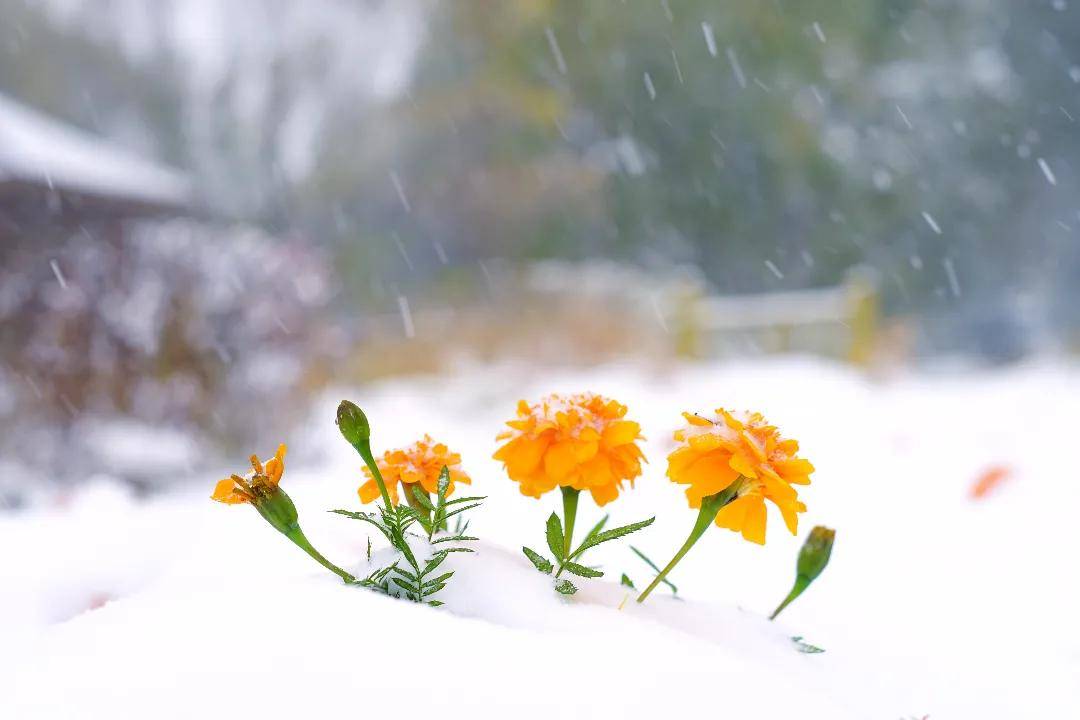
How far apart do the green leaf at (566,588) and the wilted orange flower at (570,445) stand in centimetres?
9

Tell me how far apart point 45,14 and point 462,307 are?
24.8 feet

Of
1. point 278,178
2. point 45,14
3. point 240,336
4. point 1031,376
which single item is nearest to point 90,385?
point 240,336

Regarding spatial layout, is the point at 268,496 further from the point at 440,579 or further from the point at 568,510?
the point at 568,510

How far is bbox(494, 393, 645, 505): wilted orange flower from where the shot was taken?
2.76 ft

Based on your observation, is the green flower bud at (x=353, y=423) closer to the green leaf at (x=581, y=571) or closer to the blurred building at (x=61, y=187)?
the green leaf at (x=581, y=571)

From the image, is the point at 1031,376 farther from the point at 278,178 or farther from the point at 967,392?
the point at 278,178

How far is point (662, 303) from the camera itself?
8.52 metres

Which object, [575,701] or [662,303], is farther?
[662,303]

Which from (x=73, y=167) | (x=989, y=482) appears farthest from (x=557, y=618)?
(x=73, y=167)

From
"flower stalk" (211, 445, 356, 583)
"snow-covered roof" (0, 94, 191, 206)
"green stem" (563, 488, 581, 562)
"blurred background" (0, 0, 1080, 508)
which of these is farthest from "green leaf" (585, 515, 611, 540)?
"blurred background" (0, 0, 1080, 508)

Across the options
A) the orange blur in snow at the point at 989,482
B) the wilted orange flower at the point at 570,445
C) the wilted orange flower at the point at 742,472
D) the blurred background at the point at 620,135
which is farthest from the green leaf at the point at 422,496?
the blurred background at the point at 620,135

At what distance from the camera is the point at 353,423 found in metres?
0.89

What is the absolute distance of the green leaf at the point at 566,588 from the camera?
856mm

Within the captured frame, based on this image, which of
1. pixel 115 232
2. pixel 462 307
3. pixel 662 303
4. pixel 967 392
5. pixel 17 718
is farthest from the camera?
pixel 462 307
